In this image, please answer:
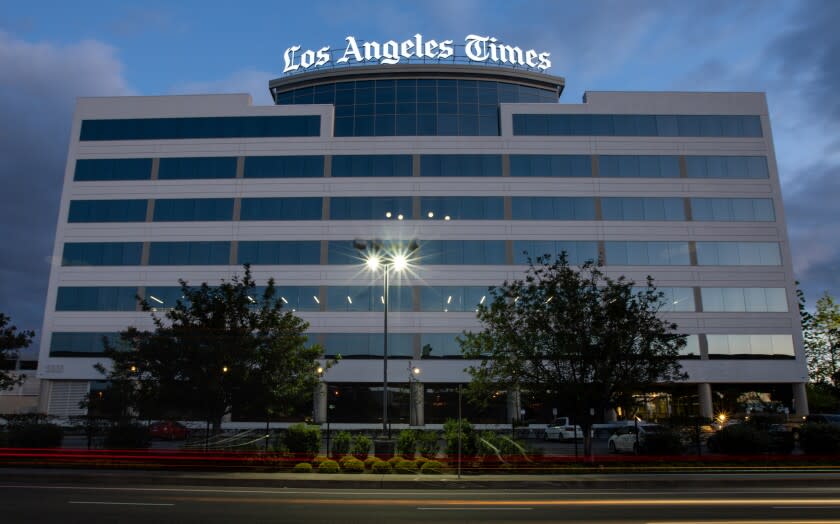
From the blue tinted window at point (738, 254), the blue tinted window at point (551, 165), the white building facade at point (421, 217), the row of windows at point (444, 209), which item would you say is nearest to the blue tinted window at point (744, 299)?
the white building facade at point (421, 217)

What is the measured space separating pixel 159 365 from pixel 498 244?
91.5 ft

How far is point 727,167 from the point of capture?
48.6m

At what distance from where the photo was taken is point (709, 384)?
46.1 meters

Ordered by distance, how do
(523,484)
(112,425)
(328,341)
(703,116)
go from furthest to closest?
(703,116)
(328,341)
(112,425)
(523,484)

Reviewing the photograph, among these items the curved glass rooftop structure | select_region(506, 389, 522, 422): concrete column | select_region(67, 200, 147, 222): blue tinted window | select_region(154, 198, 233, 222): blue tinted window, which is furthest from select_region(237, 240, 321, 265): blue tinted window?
select_region(506, 389, 522, 422): concrete column

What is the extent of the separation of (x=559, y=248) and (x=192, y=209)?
2906 cm

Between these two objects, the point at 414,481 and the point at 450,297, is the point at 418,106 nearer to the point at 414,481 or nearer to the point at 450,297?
the point at 450,297

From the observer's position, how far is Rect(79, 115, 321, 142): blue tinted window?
49156mm

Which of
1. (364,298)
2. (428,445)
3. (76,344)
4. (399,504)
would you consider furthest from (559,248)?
(76,344)

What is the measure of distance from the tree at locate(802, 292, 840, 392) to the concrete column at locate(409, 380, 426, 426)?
43.4 metres

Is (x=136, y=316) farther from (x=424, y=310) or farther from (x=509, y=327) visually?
(x=509, y=327)

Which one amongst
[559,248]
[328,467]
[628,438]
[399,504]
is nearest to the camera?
[399,504]

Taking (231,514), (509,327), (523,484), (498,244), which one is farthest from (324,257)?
(231,514)

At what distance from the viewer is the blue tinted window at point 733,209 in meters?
47.8
